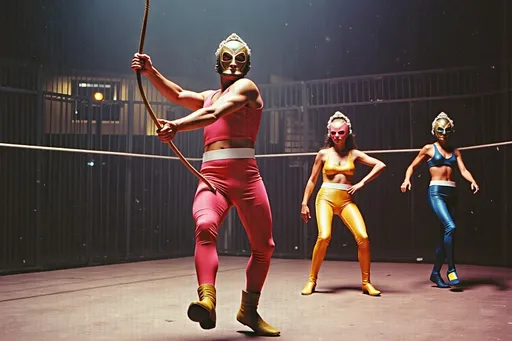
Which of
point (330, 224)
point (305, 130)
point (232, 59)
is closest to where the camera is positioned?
point (232, 59)

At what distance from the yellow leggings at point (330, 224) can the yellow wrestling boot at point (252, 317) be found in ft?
6.19

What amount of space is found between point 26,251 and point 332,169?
384cm

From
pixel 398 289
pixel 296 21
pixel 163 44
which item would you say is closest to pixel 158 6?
pixel 163 44

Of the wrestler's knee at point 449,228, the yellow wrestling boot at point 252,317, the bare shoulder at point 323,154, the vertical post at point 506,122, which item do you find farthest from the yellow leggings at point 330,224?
the vertical post at point 506,122

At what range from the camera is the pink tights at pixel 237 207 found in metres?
3.24

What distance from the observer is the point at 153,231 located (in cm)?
912

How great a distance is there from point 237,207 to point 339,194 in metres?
2.34

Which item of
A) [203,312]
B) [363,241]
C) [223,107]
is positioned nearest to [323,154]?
[363,241]

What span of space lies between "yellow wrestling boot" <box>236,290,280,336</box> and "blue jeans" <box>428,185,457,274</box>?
2.74 metres

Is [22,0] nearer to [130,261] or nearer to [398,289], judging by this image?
[130,261]

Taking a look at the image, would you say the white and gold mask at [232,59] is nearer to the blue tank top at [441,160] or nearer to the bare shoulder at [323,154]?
the bare shoulder at [323,154]

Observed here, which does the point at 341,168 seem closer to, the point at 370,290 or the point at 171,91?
the point at 370,290

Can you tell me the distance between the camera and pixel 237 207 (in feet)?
11.6

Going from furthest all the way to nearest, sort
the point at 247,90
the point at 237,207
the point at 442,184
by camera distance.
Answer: the point at 442,184 < the point at 237,207 < the point at 247,90
